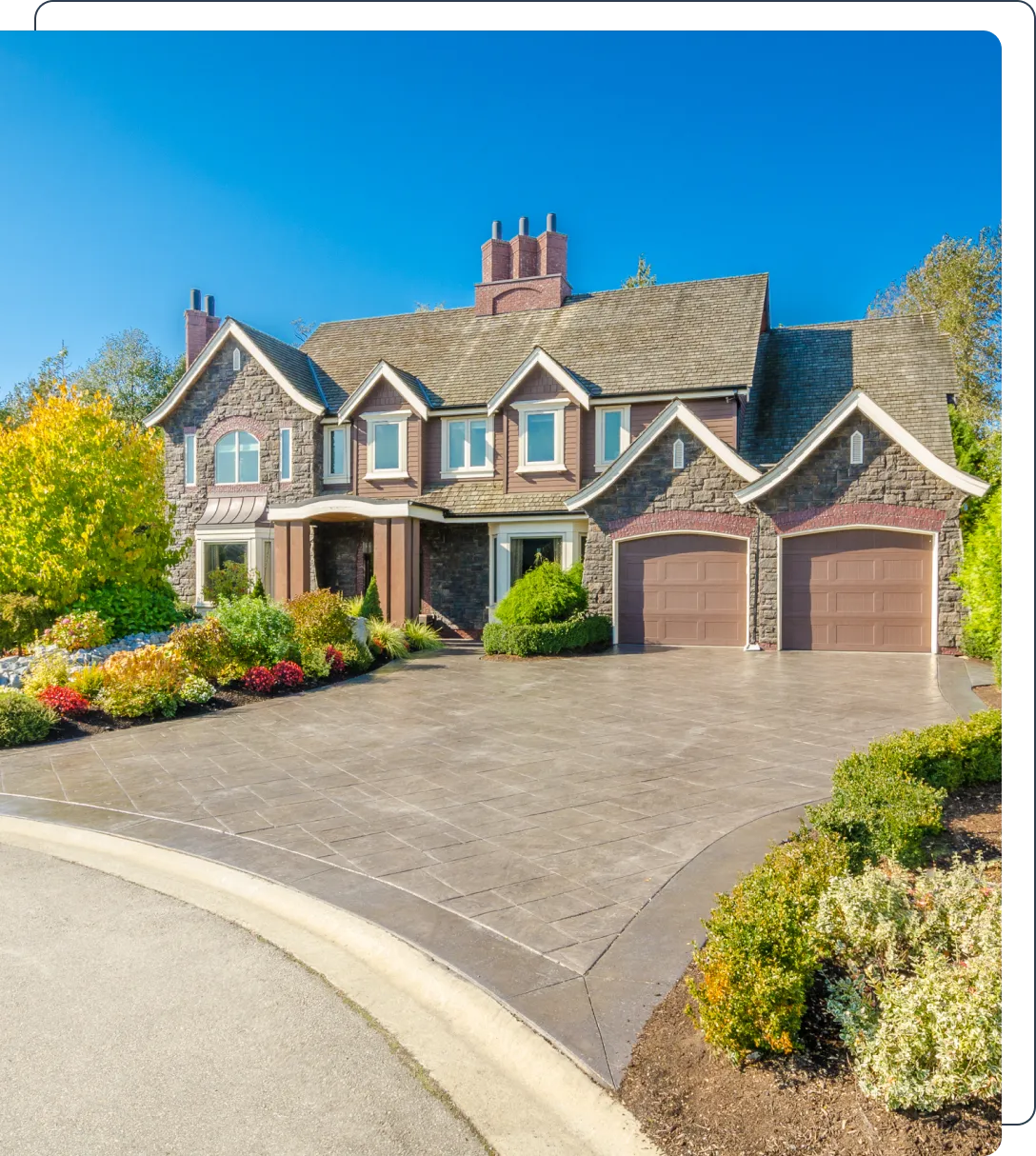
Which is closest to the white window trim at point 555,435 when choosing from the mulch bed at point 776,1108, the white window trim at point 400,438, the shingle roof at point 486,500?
the shingle roof at point 486,500

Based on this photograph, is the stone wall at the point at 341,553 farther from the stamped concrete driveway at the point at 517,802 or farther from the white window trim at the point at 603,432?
the stamped concrete driveway at the point at 517,802

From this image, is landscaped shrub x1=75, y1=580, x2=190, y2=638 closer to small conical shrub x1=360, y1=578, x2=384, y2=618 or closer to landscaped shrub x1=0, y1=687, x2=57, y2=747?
small conical shrub x1=360, y1=578, x2=384, y2=618

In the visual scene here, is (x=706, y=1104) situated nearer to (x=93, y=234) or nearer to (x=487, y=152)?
(x=487, y=152)

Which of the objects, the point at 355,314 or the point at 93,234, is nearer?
the point at 93,234

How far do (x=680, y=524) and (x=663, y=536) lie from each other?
50 cm

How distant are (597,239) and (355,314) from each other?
8.25 metres

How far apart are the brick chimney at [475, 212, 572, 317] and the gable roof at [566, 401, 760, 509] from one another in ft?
26.8

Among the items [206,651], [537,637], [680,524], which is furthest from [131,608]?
[680,524]

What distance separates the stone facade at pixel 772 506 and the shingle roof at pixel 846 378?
2.23 metres

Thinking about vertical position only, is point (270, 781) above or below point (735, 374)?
below

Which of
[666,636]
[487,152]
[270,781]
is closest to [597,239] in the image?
[666,636]

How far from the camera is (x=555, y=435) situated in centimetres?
2133

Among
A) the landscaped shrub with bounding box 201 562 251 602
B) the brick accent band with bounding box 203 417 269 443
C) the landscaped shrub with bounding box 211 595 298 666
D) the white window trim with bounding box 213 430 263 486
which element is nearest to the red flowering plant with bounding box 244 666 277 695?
the landscaped shrub with bounding box 211 595 298 666

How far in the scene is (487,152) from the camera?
9.50 feet
